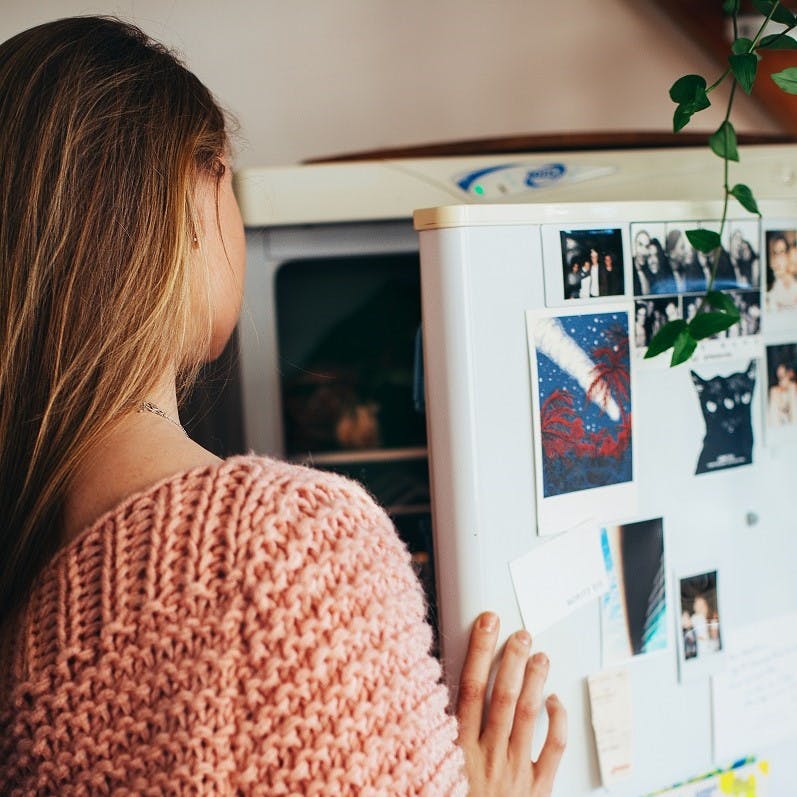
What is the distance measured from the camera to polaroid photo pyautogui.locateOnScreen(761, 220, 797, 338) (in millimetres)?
849

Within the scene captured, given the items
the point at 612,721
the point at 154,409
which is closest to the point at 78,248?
the point at 154,409

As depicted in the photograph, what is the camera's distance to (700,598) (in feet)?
2.72

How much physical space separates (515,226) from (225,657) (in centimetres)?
42

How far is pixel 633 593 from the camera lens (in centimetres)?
79

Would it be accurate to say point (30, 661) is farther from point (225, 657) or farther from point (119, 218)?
point (119, 218)

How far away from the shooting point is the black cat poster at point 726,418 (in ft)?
2.69

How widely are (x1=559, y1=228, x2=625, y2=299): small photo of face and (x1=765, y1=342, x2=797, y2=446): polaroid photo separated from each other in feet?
0.70

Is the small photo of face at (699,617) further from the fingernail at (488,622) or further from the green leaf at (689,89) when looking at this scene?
the green leaf at (689,89)

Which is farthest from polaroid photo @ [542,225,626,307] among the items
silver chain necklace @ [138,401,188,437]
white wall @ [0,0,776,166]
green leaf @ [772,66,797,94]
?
white wall @ [0,0,776,166]

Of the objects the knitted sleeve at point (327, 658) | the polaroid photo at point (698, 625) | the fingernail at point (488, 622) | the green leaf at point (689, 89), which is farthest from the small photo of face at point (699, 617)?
the green leaf at point (689, 89)

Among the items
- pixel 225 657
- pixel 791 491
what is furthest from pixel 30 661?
pixel 791 491

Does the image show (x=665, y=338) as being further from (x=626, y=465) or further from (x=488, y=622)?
(x=488, y=622)

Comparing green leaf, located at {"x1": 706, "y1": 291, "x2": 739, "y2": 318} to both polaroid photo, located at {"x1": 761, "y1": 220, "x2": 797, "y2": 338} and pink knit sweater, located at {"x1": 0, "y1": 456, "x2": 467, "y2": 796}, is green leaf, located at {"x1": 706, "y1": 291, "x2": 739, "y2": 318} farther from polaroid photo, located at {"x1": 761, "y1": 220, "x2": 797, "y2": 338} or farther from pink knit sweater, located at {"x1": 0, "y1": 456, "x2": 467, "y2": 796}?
pink knit sweater, located at {"x1": 0, "y1": 456, "x2": 467, "y2": 796}

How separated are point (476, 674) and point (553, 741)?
0.36 feet
